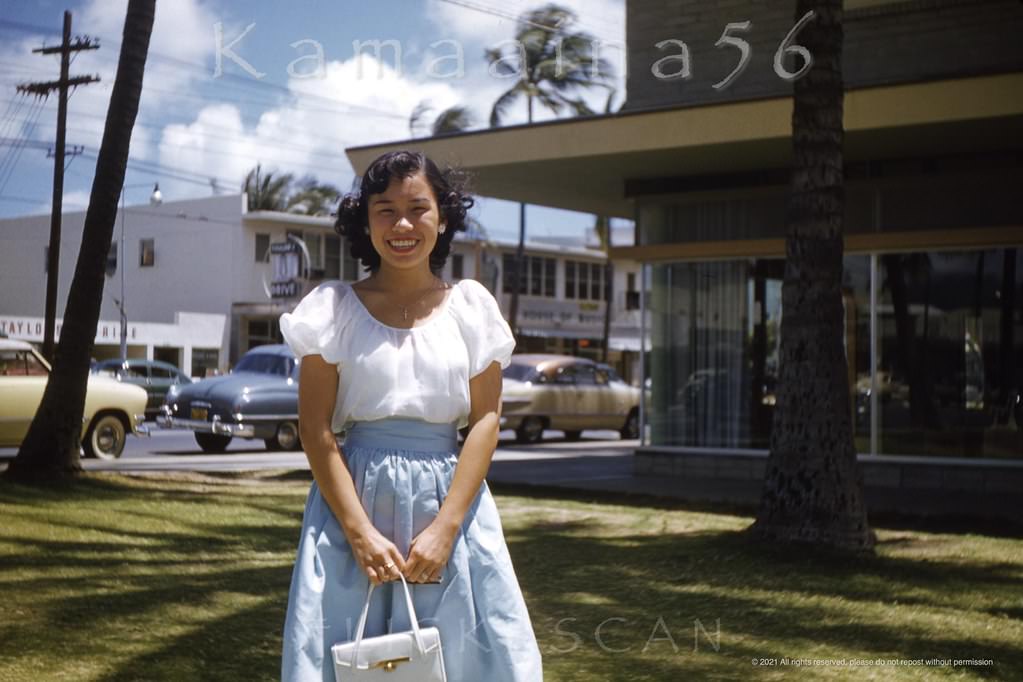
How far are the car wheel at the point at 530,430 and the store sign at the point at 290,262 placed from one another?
22.4 feet

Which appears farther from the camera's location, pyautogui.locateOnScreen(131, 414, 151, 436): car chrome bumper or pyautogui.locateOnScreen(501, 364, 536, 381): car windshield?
pyautogui.locateOnScreen(501, 364, 536, 381): car windshield

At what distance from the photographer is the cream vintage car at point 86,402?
452 inches

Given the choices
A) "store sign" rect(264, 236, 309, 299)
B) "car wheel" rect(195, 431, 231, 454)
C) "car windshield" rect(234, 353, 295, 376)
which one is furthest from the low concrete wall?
"car wheel" rect(195, 431, 231, 454)

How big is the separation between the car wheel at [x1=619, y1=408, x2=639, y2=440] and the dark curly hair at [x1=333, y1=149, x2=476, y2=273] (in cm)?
2285

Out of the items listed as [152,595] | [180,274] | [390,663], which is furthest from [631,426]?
[390,663]

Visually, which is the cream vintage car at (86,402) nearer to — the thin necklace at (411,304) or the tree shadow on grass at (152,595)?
the tree shadow on grass at (152,595)

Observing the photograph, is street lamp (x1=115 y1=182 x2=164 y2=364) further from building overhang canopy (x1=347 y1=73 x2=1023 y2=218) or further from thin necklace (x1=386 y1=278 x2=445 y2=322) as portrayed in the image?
thin necklace (x1=386 y1=278 x2=445 y2=322)

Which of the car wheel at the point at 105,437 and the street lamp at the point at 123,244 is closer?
the street lamp at the point at 123,244

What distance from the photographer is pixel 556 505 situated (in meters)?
11.8

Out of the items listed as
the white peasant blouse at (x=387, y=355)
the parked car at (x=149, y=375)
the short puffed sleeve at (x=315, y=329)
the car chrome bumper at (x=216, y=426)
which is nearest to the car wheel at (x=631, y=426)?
the car chrome bumper at (x=216, y=426)

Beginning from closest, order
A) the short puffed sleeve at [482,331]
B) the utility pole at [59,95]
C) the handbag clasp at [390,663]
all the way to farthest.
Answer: the handbag clasp at [390,663] → the short puffed sleeve at [482,331] → the utility pole at [59,95]

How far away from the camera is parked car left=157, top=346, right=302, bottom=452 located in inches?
728

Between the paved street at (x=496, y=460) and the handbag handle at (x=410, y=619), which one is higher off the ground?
the handbag handle at (x=410, y=619)

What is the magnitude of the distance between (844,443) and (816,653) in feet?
10.7
